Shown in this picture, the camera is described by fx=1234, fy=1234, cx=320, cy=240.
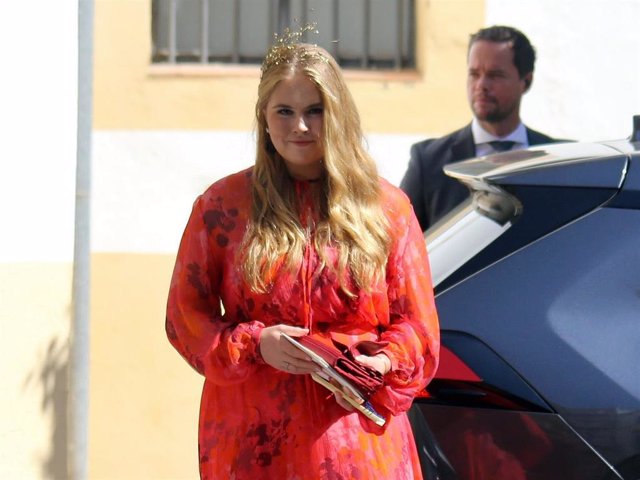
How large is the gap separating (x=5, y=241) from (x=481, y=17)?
258 cm

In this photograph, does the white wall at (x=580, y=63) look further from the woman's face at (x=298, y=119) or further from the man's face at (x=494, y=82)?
the woman's face at (x=298, y=119)

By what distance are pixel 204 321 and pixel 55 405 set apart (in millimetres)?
2955

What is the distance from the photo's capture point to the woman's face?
290 cm

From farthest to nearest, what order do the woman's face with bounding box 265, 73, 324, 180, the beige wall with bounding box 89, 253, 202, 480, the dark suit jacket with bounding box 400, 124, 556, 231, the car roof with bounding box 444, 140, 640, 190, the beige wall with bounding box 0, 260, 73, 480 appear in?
the beige wall with bounding box 89, 253, 202, 480
the dark suit jacket with bounding box 400, 124, 556, 231
the beige wall with bounding box 0, 260, 73, 480
the car roof with bounding box 444, 140, 640, 190
the woman's face with bounding box 265, 73, 324, 180

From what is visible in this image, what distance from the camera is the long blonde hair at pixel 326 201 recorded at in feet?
9.25

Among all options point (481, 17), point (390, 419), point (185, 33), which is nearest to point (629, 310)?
point (390, 419)

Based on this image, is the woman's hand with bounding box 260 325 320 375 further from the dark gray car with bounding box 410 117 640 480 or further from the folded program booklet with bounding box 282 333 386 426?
the dark gray car with bounding box 410 117 640 480

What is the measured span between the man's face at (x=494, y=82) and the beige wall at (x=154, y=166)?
100 millimetres

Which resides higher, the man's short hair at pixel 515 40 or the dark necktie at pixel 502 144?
the man's short hair at pixel 515 40

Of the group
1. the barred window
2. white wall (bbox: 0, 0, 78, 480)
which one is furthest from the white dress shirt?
white wall (bbox: 0, 0, 78, 480)

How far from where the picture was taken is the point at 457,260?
3.15m

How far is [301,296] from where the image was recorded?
2.81 metres

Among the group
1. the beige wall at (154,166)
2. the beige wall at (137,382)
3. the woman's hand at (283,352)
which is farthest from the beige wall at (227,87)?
the woman's hand at (283,352)

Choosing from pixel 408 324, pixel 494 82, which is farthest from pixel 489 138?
pixel 408 324
